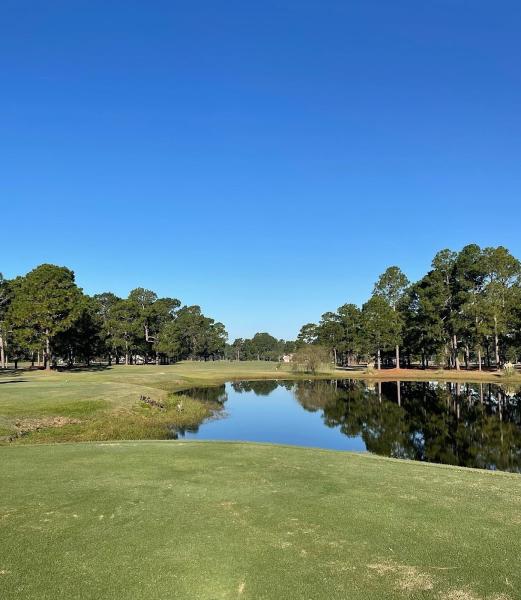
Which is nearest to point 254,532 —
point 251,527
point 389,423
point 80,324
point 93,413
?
point 251,527

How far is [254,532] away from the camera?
7070 mm

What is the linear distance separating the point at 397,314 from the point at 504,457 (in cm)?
6992

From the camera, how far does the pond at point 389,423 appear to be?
22078 millimetres

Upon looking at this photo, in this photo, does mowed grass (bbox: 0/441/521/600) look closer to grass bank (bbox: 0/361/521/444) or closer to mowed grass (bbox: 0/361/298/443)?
grass bank (bbox: 0/361/521/444)

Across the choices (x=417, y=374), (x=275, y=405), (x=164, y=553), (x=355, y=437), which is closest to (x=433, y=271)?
(x=417, y=374)

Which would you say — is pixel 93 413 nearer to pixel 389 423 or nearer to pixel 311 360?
pixel 389 423

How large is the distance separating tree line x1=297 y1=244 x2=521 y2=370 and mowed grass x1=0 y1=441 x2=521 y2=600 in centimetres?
6970

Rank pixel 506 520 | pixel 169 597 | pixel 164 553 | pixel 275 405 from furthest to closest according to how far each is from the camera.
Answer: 1. pixel 275 405
2. pixel 506 520
3. pixel 164 553
4. pixel 169 597

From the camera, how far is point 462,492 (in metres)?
9.77

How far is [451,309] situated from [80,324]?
64.2 meters

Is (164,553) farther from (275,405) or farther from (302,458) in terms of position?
(275,405)

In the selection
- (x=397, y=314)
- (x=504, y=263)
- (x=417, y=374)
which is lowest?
(x=417, y=374)

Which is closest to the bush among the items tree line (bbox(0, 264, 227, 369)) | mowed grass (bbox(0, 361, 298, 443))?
tree line (bbox(0, 264, 227, 369))

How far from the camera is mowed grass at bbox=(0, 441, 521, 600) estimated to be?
18.1ft
